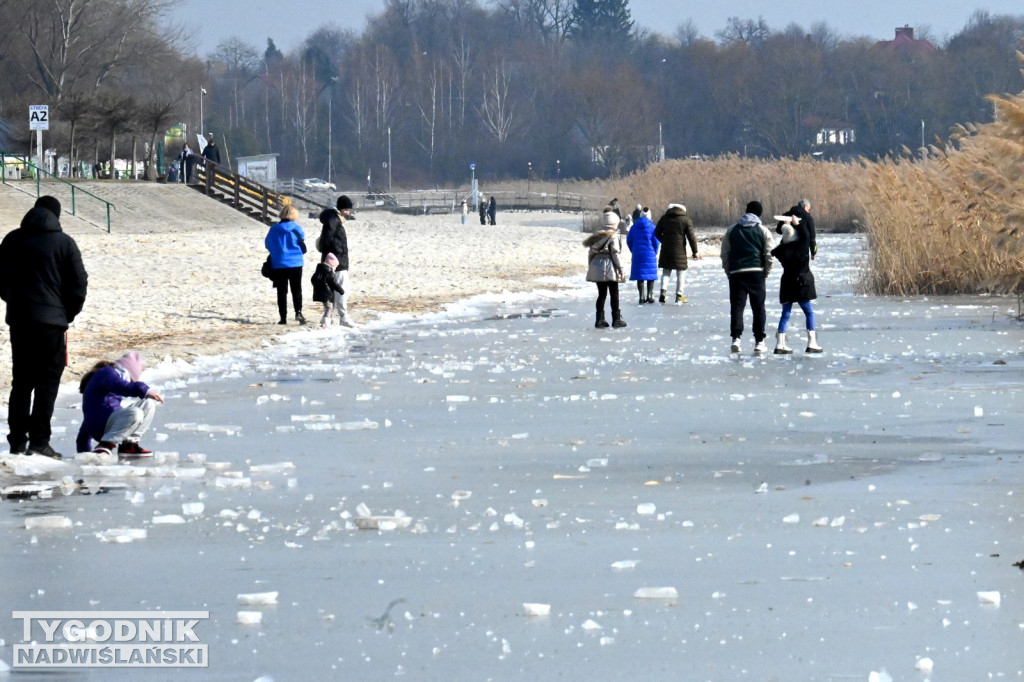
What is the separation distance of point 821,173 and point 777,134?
84.1 metres

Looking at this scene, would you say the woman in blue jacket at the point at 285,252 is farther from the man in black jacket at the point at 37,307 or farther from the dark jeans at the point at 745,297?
the man in black jacket at the point at 37,307

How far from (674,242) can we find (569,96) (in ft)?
396

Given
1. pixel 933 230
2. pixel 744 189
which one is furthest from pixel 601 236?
pixel 744 189

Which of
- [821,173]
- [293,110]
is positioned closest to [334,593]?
[821,173]

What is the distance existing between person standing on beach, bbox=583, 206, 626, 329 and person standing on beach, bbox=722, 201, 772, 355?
328cm

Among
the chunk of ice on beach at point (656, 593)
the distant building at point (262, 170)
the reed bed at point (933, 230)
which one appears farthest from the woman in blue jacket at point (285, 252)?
the distant building at point (262, 170)

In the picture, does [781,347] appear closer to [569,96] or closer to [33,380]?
[33,380]

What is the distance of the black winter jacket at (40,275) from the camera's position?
34.9ft

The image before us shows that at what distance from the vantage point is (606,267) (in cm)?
2130

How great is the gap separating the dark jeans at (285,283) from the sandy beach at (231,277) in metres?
0.27

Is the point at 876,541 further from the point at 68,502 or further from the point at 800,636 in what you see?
the point at 68,502

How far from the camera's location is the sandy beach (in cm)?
1956

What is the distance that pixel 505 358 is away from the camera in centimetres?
1720

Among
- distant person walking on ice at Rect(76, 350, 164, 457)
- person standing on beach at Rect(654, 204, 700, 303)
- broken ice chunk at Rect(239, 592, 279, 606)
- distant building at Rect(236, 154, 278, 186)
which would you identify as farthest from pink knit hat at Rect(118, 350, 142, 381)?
distant building at Rect(236, 154, 278, 186)
